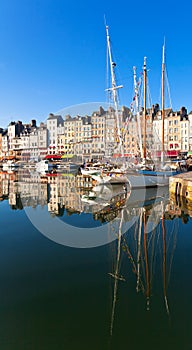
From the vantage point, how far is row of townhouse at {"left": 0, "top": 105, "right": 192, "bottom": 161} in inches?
2665

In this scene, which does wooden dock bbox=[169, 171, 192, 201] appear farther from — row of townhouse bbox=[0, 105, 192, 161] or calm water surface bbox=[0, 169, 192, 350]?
row of townhouse bbox=[0, 105, 192, 161]

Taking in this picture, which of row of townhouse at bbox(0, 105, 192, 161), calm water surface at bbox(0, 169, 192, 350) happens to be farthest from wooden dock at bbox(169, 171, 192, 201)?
row of townhouse at bbox(0, 105, 192, 161)

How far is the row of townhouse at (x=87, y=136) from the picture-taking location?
67.7 metres

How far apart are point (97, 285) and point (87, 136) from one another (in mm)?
80889

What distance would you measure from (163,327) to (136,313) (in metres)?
0.71

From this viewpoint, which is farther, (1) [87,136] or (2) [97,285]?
(1) [87,136]

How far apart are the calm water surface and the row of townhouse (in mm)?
41273

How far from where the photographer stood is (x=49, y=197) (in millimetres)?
24375

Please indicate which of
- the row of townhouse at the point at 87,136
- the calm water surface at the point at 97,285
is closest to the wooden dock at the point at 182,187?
the calm water surface at the point at 97,285

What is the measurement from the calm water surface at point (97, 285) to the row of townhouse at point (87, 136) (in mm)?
41273

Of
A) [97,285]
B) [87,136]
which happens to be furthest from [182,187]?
[87,136]

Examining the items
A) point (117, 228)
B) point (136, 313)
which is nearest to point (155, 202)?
point (117, 228)

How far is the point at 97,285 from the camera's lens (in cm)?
751

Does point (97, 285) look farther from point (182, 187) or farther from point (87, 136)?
point (87, 136)
